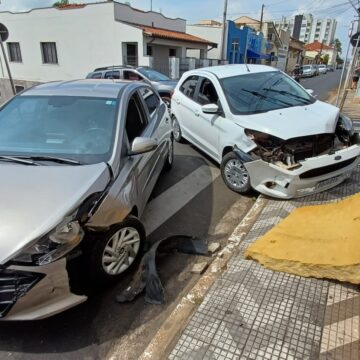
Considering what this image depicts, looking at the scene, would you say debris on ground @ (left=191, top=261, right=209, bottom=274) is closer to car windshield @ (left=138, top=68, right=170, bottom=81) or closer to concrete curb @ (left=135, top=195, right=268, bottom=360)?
concrete curb @ (left=135, top=195, right=268, bottom=360)

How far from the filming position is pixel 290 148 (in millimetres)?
4324

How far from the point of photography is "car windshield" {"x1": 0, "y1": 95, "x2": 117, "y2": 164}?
3.13 metres

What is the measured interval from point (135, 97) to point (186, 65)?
729 inches

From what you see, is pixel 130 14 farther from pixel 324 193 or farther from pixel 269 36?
pixel 269 36

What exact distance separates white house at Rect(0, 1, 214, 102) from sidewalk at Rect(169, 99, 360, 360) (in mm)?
17977

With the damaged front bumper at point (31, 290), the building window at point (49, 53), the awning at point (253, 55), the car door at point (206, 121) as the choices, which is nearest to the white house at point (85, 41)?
the building window at point (49, 53)

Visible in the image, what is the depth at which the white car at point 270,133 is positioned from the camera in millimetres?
4285

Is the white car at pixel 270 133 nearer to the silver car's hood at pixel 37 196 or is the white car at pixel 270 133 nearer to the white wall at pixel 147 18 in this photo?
the silver car's hood at pixel 37 196

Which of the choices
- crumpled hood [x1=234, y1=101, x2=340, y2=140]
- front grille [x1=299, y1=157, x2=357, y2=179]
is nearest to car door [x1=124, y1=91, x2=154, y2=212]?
crumpled hood [x1=234, y1=101, x2=340, y2=140]

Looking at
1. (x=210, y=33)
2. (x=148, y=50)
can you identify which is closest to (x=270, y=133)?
(x=148, y=50)

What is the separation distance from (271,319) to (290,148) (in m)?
2.45

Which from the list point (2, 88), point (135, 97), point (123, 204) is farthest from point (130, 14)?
point (123, 204)

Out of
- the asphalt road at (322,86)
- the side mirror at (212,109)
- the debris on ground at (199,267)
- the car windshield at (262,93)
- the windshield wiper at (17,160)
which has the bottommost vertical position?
the asphalt road at (322,86)

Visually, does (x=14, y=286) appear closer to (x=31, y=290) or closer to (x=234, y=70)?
(x=31, y=290)
